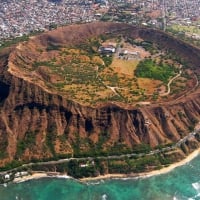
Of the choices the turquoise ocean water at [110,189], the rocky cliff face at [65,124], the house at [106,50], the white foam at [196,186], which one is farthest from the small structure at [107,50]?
the white foam at [196,186]

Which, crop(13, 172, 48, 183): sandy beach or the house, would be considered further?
the house

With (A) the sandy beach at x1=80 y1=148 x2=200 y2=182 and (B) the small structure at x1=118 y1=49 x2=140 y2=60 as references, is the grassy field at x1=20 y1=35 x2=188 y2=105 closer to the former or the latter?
(B) the small structure at x1=118 y1=49 x2=140 y2=60

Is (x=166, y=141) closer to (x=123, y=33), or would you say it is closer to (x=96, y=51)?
(x=96, y=51)

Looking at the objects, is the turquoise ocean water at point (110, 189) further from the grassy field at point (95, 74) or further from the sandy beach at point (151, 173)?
the grassy field at point (95, 74)

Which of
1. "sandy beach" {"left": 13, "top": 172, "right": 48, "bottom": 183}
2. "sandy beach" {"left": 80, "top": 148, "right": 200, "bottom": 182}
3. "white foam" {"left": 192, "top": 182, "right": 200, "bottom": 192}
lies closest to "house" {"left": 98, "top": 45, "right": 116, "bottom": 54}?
"sandy beach" {"left": 80, "top": 148, "right": 200, "bottom": 182}

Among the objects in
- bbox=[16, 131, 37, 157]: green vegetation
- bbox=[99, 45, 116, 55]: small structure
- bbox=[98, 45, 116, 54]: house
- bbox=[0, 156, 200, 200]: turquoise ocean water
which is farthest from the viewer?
bbox=[98, 45, 116, 54]: house

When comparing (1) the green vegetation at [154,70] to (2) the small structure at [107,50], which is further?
(2) the small structure at [107,50]

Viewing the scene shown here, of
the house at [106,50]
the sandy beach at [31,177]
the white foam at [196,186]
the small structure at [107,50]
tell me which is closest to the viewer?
the white foam at [196,186]
